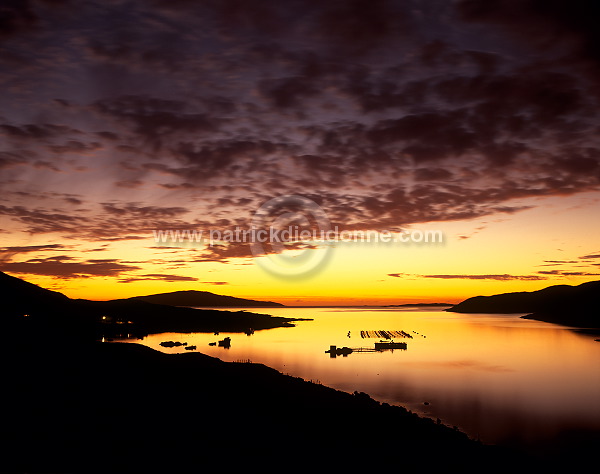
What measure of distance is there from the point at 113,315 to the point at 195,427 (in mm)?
151018

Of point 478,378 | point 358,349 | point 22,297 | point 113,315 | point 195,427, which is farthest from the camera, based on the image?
point 113,315

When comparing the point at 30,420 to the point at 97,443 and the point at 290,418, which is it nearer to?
the point at 97,443

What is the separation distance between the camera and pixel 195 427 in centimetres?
2416

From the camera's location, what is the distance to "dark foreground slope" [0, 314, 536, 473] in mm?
19516

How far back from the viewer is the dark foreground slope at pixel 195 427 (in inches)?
768

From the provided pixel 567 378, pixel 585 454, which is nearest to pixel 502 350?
pixel 567 378

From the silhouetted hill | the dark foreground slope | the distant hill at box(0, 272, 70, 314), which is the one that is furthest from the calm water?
the distant hill at box(0, 272, 70, 314)

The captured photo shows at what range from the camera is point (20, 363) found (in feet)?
132

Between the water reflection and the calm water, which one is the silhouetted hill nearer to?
the calm water

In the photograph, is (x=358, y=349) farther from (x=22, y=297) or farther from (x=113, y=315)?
(x=22, y=297)

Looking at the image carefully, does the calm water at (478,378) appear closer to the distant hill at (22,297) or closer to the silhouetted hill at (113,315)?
the silhouetted hill at (113,315)

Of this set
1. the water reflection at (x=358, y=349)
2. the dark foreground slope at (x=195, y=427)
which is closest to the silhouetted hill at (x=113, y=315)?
the water reflection at (x=358, y=349)

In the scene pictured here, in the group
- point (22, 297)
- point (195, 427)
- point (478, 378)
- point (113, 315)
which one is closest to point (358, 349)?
point (478, 378)

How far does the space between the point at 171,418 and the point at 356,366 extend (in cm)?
5303
